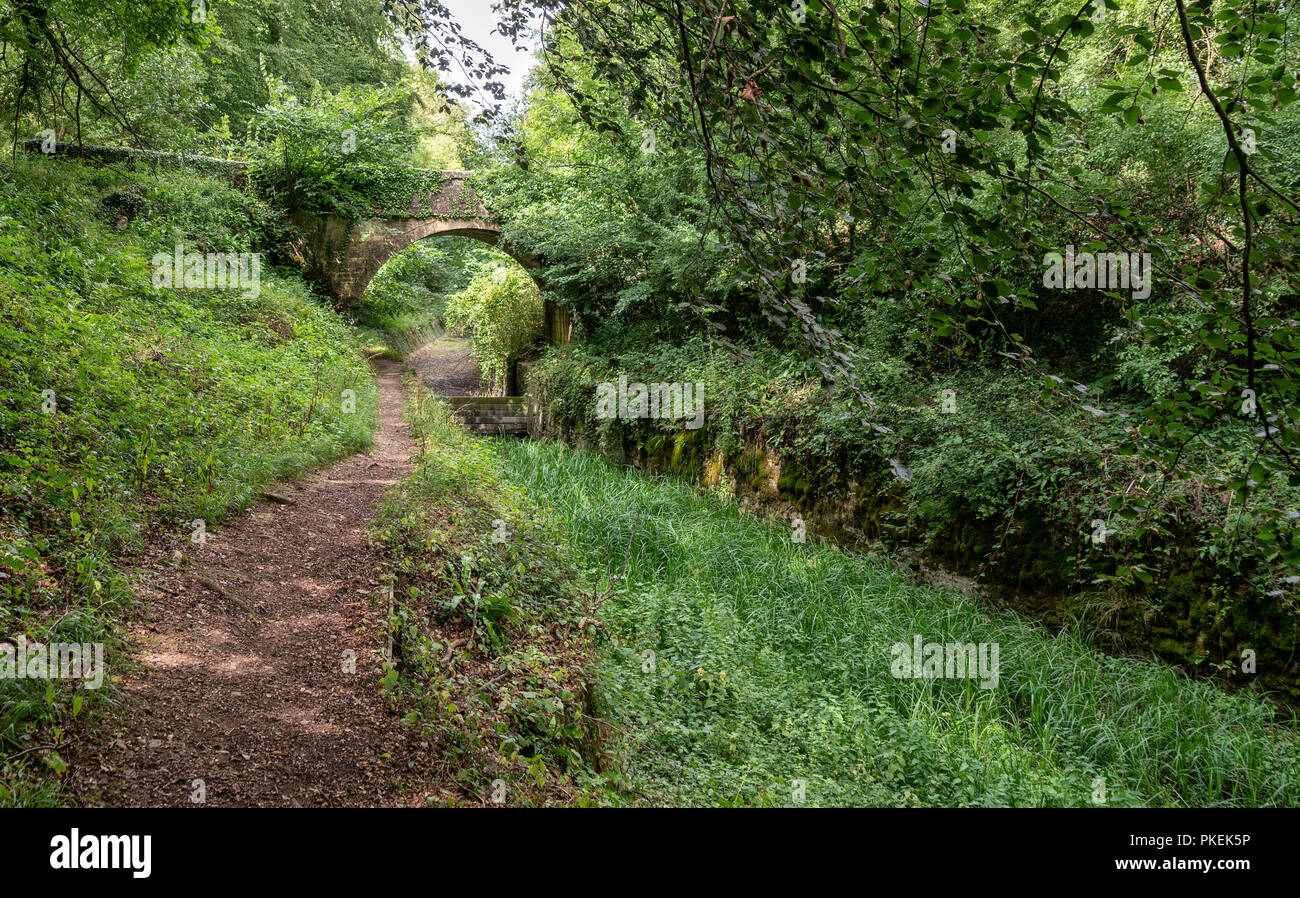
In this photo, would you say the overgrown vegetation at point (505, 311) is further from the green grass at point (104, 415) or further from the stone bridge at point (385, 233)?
the green grass at point (104, 415)

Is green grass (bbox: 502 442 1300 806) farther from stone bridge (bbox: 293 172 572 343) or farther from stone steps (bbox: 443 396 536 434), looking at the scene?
stone bridge (bbox: 293 172 572 343)

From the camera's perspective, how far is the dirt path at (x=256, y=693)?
2.61m

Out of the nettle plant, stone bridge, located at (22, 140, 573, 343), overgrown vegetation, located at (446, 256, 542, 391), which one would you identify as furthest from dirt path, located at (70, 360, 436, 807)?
overgrown vegetation, located at (446, 256, 542, 391)

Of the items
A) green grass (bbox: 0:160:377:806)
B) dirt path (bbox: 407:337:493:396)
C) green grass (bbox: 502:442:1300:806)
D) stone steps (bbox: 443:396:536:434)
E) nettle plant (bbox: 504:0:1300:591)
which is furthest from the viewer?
dirt path (bbox: 407:337:493:396)

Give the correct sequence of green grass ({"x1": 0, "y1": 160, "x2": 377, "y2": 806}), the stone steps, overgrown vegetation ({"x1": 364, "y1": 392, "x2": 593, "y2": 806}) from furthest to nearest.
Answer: the stone steps, overgrown vegetation ({"x1": 364, "y1": 392, "x2": 593, "y2": 806}), green grass ({"x1": 0, "y1": 160, "x2": 377, "y2": 806})

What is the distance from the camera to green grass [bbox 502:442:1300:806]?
4.01 meters

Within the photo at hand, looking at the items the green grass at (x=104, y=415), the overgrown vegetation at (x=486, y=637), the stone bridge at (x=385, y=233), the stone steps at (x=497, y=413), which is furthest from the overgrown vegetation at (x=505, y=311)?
the overgrown vegetation at (x=486, y=637)

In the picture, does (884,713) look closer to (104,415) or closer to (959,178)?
(959,178)

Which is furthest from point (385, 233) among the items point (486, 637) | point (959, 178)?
point (959, 178)

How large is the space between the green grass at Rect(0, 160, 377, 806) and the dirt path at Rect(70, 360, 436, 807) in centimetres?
21

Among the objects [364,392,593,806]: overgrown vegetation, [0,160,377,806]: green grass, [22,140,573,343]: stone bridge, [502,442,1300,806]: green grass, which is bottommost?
[502,442,1300,806]: green grass

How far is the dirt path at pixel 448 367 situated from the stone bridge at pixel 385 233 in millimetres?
3898
